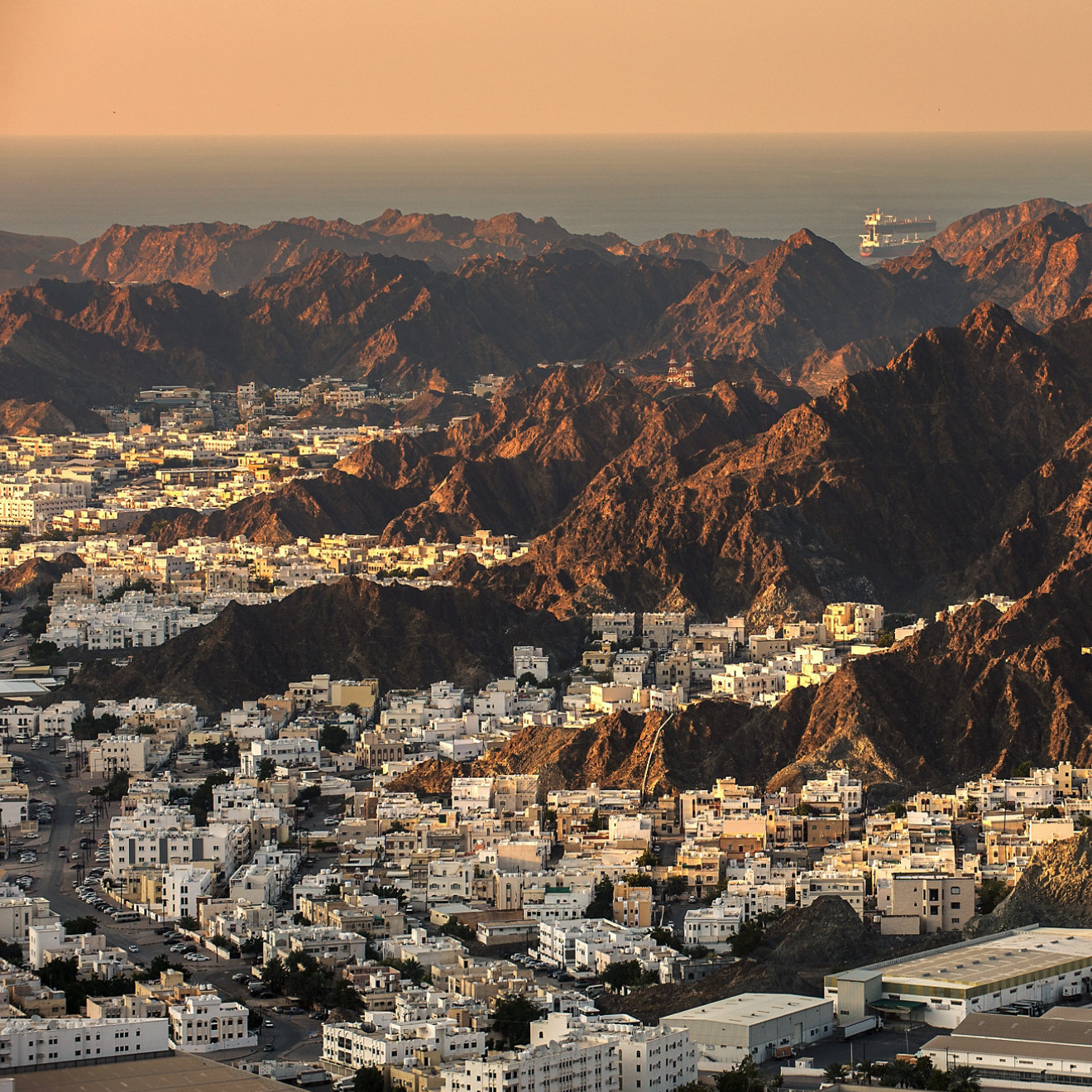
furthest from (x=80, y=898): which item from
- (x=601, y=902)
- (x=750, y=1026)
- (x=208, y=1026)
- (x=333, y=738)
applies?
(x=750, y=1026)

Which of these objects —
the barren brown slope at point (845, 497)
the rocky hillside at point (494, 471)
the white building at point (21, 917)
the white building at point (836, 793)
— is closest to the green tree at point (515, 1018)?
the white building at point (21, 917)

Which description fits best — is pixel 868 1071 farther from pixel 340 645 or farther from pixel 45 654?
pixel 45 654

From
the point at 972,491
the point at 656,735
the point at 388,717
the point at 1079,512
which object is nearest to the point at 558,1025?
the point at 656,735

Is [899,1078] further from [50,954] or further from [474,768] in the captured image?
[474,768]

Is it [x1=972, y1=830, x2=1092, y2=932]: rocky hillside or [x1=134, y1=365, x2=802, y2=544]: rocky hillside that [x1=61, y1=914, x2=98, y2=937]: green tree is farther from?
[x1=134, y1=365, x2=802, y2=544]: rocky hillside

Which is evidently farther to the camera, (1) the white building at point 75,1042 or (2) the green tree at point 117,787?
(2) the green tree at point 117,787

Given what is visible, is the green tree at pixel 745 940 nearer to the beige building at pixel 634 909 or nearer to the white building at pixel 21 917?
the beige building at pixel 634 909
